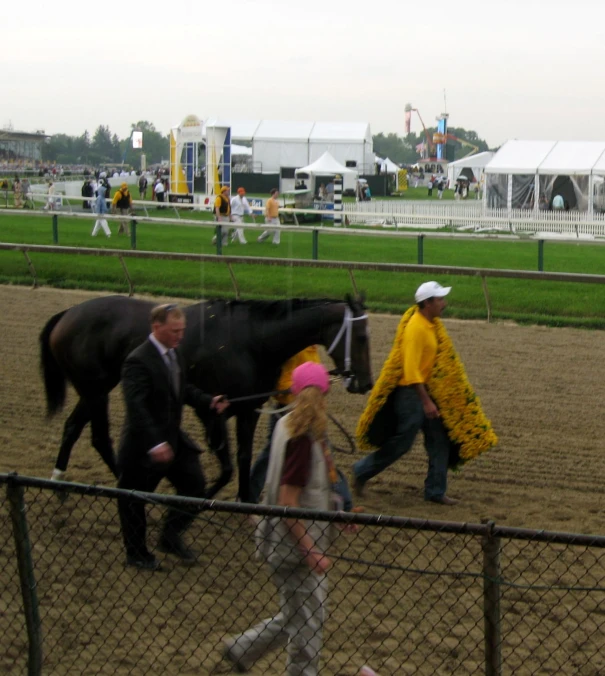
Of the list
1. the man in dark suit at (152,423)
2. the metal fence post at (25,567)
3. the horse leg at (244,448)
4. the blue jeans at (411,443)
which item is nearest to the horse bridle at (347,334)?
the blue jeans at (411,443)

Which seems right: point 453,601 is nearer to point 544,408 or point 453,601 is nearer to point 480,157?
point 544,408

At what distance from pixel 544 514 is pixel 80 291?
11.1 m

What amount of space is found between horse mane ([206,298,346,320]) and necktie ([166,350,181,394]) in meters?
1.33

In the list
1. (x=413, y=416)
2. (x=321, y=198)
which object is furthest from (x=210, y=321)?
(x=321, y=198)

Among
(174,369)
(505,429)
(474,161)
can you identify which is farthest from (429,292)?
(474,161)

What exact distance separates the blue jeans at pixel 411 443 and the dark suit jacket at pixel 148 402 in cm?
184

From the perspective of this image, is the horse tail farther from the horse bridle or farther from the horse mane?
the horse bridle

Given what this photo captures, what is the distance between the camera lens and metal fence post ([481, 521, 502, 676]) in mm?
3348

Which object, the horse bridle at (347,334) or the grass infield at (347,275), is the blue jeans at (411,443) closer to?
the horse bridle at (347,334)

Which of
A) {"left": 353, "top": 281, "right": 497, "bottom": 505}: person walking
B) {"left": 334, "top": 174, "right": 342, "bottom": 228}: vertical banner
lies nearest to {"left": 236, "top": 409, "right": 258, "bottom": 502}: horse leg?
{"left": 353, "top": 281, "right": 497, "bottom": 505}: person walking

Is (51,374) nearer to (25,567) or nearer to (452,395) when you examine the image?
(452,395)

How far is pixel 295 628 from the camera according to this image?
3.91 meters

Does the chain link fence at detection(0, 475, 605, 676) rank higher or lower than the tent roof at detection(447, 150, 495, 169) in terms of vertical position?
lower

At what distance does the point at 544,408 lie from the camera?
932 centimetres
